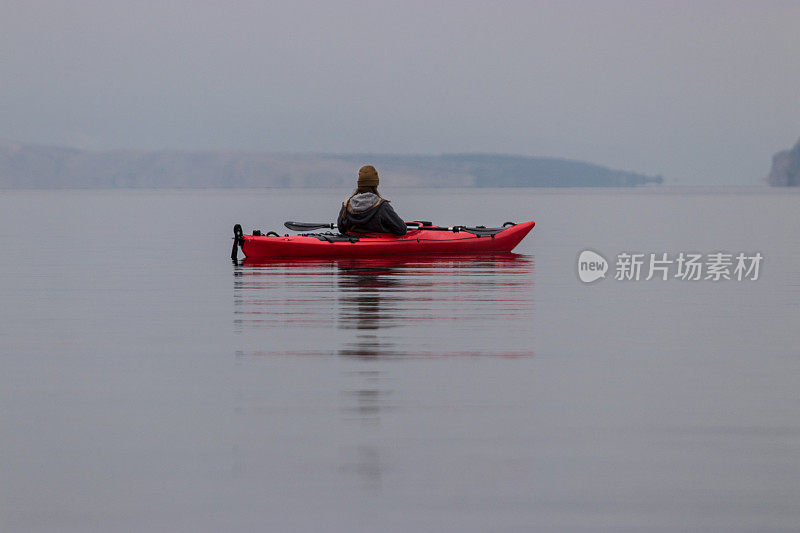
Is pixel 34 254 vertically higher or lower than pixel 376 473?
higher

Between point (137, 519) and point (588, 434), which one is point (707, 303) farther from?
point (137, 519)

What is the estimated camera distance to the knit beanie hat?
17.8 m

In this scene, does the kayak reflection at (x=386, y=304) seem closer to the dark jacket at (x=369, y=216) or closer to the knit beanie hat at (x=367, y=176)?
the dark jacket at (x=369, y=216)

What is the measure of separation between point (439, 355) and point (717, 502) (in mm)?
3955

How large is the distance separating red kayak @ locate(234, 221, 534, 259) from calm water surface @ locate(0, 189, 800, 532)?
4772mm

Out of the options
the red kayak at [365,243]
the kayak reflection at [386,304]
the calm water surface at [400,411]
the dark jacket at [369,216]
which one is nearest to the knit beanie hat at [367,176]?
the dark jacket at [369,216]

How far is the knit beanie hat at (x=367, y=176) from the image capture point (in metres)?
17.8

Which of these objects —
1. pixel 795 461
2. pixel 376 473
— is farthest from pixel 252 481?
pixel 795 461

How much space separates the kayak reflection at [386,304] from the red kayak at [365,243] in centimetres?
20

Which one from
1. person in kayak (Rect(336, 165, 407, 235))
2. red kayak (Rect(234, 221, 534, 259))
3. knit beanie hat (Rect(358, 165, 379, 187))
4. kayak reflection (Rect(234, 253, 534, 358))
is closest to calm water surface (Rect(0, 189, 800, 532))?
kayak reflection (Rect(234, 253, 534, 358))

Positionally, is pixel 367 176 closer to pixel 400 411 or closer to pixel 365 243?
pixel 365 243

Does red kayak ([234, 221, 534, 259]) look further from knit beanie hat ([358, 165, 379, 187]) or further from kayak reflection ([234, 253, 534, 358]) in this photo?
knit beanie hat ([358, 165, 379, 187])

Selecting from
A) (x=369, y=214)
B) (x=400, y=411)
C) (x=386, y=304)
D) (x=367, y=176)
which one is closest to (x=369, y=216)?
(x=369, y=214)

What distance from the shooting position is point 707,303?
42.3 ft
